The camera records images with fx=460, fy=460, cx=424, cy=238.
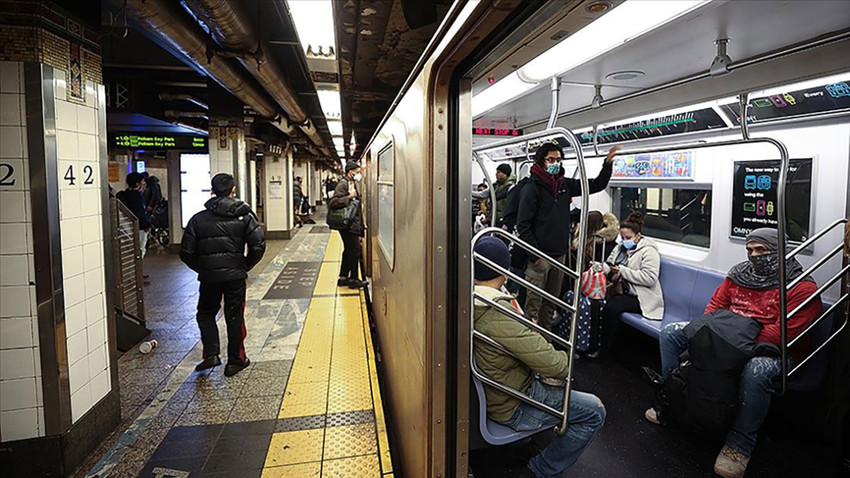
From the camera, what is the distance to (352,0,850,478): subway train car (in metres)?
1.69

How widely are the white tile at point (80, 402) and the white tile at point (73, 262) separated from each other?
757 millimetres

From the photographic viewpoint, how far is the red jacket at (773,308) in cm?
312

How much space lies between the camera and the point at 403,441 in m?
2.73

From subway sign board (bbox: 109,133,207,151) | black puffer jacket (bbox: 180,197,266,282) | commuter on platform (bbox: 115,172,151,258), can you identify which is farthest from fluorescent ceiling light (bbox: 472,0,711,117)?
subway sign board (bbox: 109,133,207,151)

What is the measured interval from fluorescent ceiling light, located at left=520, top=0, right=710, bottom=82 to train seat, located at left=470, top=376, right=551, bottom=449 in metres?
1.64

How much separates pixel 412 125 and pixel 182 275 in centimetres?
781

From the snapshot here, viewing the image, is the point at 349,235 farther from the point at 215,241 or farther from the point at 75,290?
the point at 75,290

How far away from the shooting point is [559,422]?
92.0 inches

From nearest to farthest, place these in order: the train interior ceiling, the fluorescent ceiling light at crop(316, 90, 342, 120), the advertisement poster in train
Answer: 1. the train interior ceiling
2. the advertisement poster in train
3. the fluorescent ceiling light at crop(316, 90, 342, 120)

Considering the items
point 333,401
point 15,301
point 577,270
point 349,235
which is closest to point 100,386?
point 15,301

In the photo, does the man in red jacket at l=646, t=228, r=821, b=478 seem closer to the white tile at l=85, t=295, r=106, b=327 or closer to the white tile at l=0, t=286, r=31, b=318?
the white tile at l=85, t=295, r=106, b=327

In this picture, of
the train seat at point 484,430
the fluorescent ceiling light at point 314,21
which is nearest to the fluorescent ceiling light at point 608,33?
the fluorescent ceiling light at point 314,21

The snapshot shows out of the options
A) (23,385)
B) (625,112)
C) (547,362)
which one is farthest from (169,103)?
(547,362)

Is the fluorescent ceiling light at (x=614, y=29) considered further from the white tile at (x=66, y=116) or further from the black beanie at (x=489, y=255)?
the white tile at (x=66, y=116)
